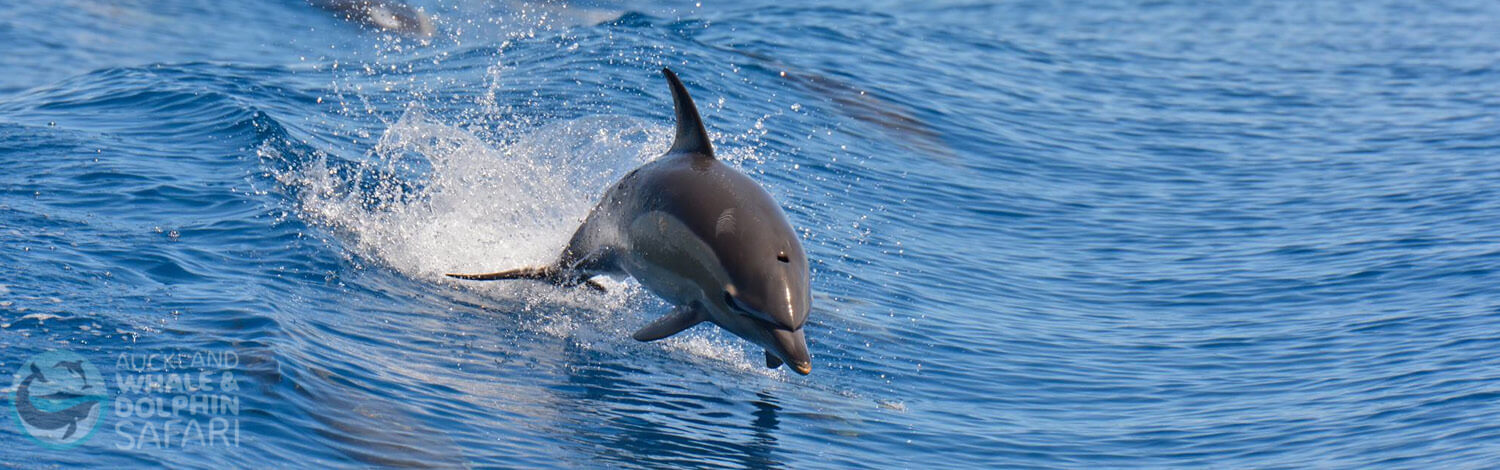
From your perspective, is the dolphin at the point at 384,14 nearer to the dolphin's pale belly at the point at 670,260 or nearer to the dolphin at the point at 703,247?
the dolphin at the point at 703,247

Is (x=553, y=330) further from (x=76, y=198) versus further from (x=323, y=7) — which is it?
(x=323, y=7)

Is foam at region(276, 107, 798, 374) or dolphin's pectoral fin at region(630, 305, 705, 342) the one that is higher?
dolphin's pectoral fin at region(630, 305, 705, 342)

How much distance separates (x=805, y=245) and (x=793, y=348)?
18.4ft

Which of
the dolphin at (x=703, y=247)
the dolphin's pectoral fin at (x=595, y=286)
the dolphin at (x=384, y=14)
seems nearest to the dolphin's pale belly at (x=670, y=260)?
the dolphin at (x=703, y=247)

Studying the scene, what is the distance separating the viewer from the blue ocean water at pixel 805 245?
8375 millimetres

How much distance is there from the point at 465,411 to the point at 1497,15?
81.3 ft

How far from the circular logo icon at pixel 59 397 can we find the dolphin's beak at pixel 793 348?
10.3 ft

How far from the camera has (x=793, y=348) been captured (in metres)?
7.11

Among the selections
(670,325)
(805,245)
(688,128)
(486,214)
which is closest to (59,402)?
(670,325)

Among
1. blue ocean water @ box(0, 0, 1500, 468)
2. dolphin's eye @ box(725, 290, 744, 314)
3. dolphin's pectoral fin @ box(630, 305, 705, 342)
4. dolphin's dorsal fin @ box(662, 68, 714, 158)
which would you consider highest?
dolphin's dorsal fin @ box(662, 68, 714, 158)

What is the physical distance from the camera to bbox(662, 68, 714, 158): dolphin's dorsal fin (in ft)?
27.4

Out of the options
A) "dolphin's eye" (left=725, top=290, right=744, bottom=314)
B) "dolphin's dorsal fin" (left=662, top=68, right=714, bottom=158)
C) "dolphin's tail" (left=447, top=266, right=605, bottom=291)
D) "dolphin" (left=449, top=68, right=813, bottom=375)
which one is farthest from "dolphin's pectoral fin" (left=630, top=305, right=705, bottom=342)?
"dolphin's tail" (left=447, top=266, right=605, bottom=291)

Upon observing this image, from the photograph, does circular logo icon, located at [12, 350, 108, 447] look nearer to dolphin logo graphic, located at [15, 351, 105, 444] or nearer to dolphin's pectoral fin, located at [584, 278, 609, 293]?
dolphin logo graphic, located at [15, 351, 105, 444]

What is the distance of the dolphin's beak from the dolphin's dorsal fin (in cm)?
150
